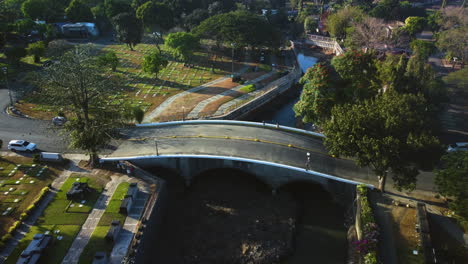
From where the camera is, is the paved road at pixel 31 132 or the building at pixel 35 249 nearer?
the building at pixel 35 249

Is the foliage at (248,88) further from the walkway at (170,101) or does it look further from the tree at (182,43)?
the tree at (182,43)

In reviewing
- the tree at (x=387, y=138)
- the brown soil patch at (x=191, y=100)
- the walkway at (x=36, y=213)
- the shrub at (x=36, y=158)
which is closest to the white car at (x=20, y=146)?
the shrub at (x=36, y=158)

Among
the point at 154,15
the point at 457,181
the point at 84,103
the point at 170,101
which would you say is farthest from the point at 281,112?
the point at 154,15

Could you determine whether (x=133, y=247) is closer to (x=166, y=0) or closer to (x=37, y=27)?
(x=37, y=27)

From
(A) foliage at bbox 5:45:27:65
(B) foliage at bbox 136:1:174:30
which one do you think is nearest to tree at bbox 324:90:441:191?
(B) foliage at bbox 136:1:174:30

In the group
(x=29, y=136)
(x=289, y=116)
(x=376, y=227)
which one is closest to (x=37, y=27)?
(x=29, y=136)

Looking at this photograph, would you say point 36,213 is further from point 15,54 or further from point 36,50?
point 36,50
